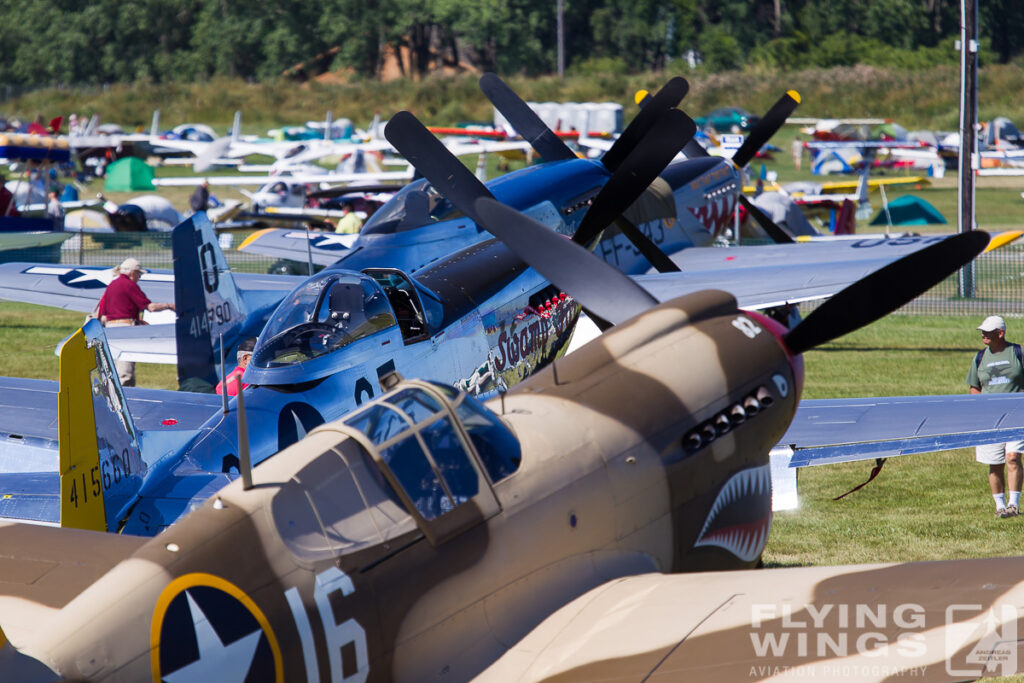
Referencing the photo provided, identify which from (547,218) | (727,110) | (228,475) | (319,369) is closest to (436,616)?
(228,475)

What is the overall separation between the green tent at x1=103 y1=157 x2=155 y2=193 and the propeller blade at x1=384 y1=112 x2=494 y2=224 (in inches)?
1098

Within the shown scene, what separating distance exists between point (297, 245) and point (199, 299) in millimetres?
5830

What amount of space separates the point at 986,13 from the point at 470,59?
33588 mm

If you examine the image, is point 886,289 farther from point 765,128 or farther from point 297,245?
point 297,245

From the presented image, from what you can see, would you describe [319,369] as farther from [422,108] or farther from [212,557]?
[422,108]

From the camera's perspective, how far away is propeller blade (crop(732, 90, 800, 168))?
1503 cm

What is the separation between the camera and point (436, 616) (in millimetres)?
3867

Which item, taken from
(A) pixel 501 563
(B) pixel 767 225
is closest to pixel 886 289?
(A) pixel 501 563

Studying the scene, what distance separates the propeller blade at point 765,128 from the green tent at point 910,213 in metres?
10.9

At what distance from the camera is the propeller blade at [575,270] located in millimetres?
5875

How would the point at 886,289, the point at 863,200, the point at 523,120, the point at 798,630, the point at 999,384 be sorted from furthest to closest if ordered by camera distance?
the point at 863,200
the point at 523,120
the point at 999,384
the point at 886,289
the point at 798,630

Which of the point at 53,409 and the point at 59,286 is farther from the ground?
the point at 59,286

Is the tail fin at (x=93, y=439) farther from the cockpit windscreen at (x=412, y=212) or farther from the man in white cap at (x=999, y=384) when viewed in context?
the man in white cap at (x=999, y=384)

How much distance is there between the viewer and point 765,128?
15070mm
